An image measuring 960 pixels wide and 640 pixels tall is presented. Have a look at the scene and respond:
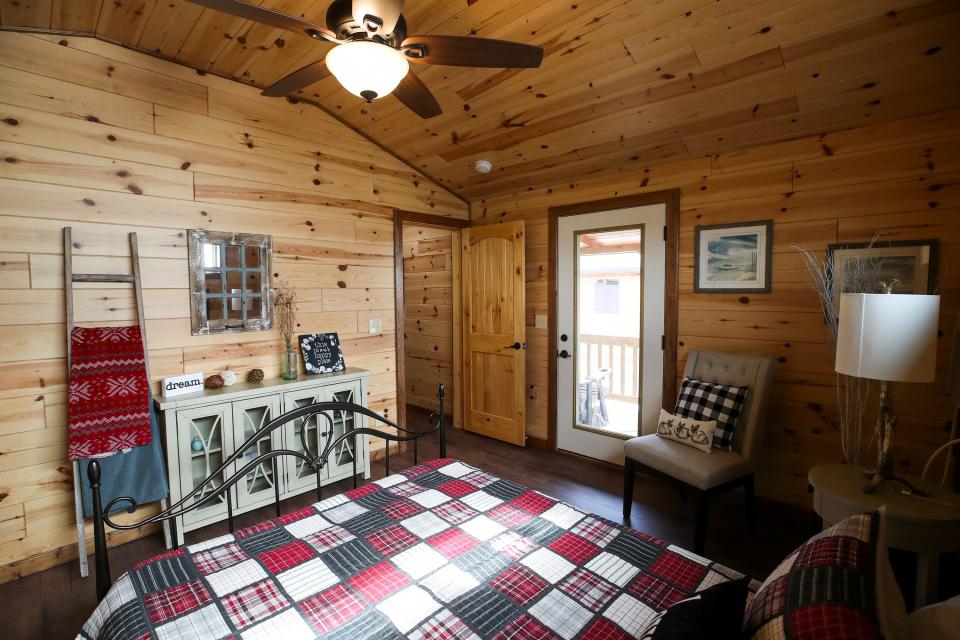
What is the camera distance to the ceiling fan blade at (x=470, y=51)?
1603 millimetres

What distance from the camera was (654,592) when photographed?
1311mm

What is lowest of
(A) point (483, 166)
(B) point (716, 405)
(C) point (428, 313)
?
(B) point (716, 405)

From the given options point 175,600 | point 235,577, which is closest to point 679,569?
point 235,577

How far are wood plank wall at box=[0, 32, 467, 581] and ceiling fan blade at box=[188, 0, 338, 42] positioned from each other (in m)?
1.68

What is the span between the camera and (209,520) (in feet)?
9.13

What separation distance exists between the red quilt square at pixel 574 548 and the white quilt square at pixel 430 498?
0.52 meters

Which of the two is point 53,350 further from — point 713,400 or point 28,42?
point 713,400

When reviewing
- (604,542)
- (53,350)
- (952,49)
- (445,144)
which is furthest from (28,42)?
(952,49)

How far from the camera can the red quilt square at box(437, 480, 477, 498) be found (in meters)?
1.95

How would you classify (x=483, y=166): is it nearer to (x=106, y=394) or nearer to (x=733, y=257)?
(x=733, y=257)

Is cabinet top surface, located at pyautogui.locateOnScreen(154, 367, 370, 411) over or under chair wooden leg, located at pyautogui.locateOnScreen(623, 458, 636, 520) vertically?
over

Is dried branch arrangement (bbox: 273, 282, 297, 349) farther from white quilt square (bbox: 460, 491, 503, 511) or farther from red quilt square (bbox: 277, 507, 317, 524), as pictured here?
white quilt square (bbox: 460, 491, 503, 511)

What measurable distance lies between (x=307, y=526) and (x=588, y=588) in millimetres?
1032

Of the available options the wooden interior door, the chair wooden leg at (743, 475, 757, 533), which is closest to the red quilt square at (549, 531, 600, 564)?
the chair wooden leg at (743, 475, 757, 533)
